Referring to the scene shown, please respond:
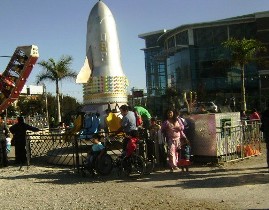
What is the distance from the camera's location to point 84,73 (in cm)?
1877

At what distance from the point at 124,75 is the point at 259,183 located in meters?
11.7

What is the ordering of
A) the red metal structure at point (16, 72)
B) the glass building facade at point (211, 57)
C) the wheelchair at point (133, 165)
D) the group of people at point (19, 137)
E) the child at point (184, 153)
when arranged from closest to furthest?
the wheelchair at point (133, 165) < the child at point (184, 153) < the group of people at point (19, 137) < the red metal structure at point (16, 72) < the glass building facade at point (211, 57)

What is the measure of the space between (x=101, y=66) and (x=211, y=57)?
41130 millimetres

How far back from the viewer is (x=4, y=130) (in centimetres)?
1377

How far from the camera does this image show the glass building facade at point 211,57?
2170 inches

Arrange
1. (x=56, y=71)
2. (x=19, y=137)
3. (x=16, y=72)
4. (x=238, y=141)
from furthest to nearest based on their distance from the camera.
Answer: (x=56, y=71)
(x=16, y=72)
(x=19, y=137)
(x=238, y=141)

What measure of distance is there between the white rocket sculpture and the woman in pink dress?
842 centimetres

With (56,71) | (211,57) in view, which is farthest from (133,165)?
(211,57)

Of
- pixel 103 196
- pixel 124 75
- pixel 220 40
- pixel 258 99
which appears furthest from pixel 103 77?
pixel 220 40

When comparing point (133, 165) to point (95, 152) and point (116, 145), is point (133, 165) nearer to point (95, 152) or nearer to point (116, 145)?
point (95, 152)

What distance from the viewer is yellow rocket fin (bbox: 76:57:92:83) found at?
61.1ft

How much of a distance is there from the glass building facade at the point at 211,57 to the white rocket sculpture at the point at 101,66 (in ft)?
109

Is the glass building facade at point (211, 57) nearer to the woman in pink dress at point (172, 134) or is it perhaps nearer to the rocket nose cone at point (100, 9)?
the rocket nose cone at point (100, 9)

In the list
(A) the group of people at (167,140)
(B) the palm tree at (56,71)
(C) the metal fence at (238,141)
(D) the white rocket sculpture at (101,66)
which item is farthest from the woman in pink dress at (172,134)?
(B) the palm tree at (56,71)
